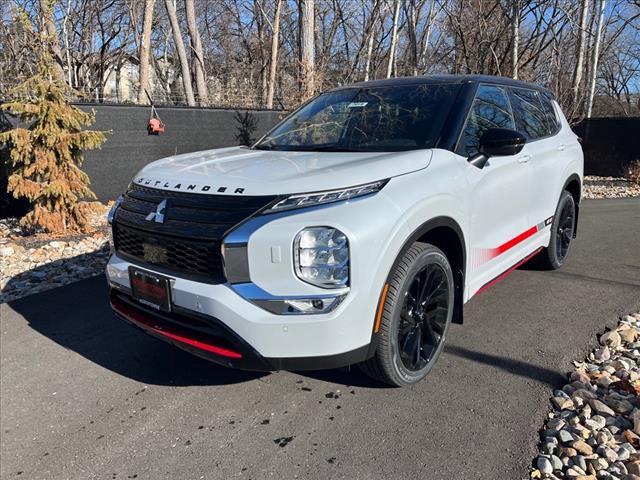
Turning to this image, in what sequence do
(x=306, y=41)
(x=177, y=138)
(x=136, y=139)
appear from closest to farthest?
(x=136, y=139)
(x=177, y=138)
(x=306, y=41)

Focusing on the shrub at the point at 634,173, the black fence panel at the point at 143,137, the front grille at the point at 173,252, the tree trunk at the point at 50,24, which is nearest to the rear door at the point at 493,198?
the front grille at the point at 173,252

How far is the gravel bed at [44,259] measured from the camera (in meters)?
5.47

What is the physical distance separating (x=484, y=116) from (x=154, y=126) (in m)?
8.32

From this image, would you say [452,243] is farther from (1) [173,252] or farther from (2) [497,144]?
(1) [173,252]

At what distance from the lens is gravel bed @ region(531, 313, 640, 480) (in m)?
2.39

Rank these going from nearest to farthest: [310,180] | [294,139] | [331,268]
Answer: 1. [331,268]
2. [310,180]
3. [294,139]

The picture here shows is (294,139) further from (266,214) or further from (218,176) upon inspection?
(266,214)

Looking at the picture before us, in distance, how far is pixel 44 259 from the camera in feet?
20.7

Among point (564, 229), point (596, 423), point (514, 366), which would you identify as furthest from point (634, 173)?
point (596, 423)

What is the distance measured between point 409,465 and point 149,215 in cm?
189

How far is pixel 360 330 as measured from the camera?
8.32 feet

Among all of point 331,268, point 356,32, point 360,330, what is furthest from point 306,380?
point 356,32

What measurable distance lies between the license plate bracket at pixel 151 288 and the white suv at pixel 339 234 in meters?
0.01

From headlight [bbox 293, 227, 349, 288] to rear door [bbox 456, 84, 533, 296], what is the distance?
1.26m
